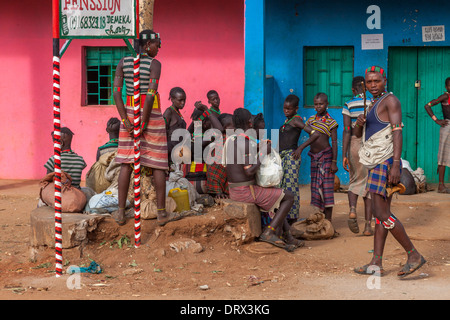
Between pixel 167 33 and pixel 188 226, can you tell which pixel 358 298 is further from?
pixel 167 33

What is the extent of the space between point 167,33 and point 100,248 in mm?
5671

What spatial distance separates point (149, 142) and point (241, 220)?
125 centimetres

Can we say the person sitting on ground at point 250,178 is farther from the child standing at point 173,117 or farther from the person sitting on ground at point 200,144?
the child standing at point 173,117

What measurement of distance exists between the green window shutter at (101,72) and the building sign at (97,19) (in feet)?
17.1

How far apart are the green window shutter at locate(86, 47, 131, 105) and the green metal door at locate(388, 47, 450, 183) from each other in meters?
4.77

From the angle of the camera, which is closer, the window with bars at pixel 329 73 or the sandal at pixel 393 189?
the sandal at pixel 393 189

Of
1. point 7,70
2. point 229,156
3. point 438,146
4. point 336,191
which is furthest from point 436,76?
point 7,70

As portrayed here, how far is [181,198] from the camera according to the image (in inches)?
264

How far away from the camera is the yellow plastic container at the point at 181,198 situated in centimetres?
670

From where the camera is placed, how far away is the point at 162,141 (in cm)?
637

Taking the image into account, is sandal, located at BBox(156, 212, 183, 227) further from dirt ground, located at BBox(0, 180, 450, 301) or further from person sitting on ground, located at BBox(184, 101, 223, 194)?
person sitting on ground, located at BBox(184, 101, 223, 194)

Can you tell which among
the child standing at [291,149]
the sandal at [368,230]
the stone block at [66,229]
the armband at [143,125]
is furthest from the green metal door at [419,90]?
A: the stone block at [66,229]

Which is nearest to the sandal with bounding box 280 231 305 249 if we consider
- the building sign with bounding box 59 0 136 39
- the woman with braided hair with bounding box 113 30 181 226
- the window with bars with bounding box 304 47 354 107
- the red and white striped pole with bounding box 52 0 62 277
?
the woman with braided hair with bounding box 113 30 181 226

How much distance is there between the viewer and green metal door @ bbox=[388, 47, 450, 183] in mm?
10484
